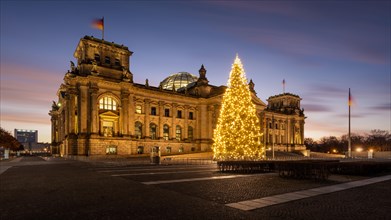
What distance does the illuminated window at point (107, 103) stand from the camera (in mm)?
56694

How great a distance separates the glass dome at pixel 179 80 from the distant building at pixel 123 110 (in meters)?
3.49

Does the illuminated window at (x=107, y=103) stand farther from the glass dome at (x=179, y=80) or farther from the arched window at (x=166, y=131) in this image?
the glass dome at (x=179, y=80)

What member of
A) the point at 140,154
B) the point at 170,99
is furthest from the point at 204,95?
the point at 140,154

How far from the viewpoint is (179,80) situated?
89688 mm

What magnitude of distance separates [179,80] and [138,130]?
3074 centimetres

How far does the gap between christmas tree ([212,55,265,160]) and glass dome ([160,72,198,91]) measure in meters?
45.1

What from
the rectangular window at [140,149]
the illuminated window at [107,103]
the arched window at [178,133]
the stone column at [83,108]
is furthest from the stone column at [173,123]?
the stone column at [83,108]

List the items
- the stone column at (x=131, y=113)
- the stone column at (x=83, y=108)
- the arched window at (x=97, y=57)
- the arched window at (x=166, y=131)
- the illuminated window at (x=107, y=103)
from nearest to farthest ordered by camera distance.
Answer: the stone column at (x=83, y=108)
the illuminated window at (x=107, y=103)
the arched window at (x=97, y=57)
the stone column at (x=131, y=113)
the arched window at (x=166, y=131)

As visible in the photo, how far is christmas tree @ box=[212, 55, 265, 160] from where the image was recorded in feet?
135

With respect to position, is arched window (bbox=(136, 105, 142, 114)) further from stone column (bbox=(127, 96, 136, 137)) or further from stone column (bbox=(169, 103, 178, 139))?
stone column (bbox=(169, 103, 178, 139))

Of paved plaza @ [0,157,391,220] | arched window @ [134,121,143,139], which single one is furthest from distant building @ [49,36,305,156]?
paved plaza @ [0,157,391,220]

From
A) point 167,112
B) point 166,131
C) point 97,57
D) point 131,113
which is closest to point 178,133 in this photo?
point 166,131

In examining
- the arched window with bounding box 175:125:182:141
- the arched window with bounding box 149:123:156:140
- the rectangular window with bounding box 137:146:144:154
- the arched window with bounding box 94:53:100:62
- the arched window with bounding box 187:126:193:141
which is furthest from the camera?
the arched window with bounding box 187:126:193:141

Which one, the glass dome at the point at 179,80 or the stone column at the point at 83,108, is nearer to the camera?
the stone column at the point at 83,108
